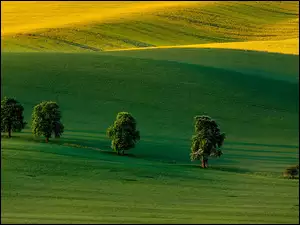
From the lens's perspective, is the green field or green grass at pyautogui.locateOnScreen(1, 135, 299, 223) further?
the green field

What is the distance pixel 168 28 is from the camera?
348 feet

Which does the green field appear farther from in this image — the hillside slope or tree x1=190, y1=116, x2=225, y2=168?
tree x1=190, y1=116, x2=225, y2=168

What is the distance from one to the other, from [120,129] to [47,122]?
15.3ft

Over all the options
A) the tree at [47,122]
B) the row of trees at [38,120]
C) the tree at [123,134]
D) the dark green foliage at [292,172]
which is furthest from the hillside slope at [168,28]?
the dark green foliage at [292,172]

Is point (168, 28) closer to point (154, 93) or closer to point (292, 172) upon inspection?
point (154, 93)

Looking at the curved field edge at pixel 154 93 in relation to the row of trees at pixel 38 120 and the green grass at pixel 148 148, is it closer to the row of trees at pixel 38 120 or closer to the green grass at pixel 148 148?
the green grass at pixel 148 148

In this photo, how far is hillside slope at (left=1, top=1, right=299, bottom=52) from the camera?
307 feet

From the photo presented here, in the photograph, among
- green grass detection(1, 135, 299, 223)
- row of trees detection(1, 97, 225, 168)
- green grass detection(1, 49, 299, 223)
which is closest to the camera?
green grass detection(1, 135, 299, 223)

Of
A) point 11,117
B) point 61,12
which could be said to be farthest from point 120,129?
point 61,12

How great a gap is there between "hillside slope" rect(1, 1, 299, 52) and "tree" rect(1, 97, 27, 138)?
3523cm

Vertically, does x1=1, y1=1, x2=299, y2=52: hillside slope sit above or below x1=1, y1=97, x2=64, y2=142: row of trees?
above

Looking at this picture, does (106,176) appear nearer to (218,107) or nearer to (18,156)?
(18,156)

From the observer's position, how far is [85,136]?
53.5 m

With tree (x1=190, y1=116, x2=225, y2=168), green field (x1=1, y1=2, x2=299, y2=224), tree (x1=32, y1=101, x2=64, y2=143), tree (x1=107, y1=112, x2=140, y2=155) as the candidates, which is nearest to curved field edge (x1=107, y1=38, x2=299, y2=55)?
green field (x1=1, y1=2, x2=299, y2=224)
